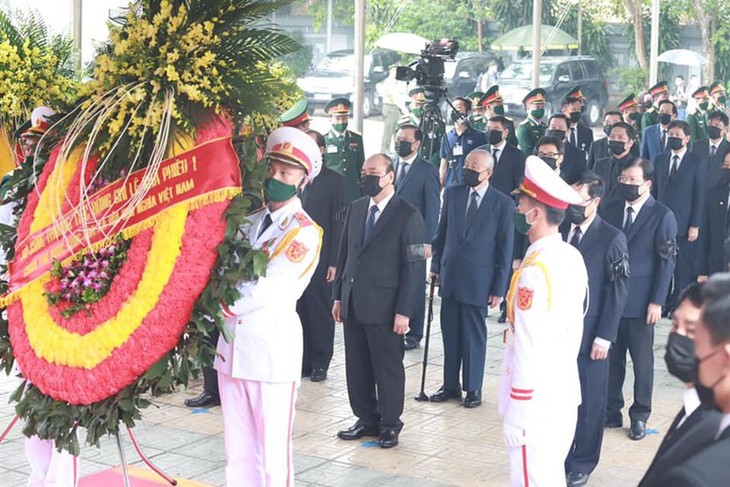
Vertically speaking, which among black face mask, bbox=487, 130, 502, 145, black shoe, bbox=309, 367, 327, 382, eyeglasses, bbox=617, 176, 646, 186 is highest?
eyeglasses, bbox=617, 176, 646, 186

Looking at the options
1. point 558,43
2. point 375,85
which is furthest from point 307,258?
point 558,43

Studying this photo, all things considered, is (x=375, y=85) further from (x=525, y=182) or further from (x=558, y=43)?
(x=525, y=182)

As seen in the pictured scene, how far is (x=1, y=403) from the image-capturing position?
744 centimetres

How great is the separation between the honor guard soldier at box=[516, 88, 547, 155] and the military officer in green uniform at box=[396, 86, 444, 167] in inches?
44.5

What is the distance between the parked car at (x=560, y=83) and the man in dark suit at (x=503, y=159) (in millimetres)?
5862

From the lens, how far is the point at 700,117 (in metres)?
16.5

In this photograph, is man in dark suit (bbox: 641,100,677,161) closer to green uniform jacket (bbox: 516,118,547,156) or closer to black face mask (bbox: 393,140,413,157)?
green uniform jacket (bbox: 516,118,547,156)

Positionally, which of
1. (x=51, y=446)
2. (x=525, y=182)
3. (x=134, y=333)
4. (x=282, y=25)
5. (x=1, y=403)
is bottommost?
(x=1, y=403)

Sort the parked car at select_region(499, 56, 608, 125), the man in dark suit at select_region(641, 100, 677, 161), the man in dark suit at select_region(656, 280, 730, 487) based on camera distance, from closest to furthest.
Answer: the man in dark suit at select_region(656, 280, 730, 487)
the man in dark suit at select_region(641, 100, 677, 161)
the parked car at select_region(499, 56, 608, 125)

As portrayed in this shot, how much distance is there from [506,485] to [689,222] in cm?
511

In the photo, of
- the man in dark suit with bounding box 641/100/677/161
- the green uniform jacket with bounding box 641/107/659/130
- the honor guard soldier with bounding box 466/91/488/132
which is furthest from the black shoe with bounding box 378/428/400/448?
the green uniform jacket with bounding box 641/107/659/130

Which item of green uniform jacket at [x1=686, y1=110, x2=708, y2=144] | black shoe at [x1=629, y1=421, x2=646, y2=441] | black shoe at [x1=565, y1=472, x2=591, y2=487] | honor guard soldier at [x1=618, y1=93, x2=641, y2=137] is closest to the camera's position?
black shoe at [x1=565, y1=472, x2=591, y2=487]

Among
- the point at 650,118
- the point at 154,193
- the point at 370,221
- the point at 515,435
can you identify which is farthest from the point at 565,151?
the point at 154,193

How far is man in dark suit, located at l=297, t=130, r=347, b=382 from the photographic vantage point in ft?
26.6
